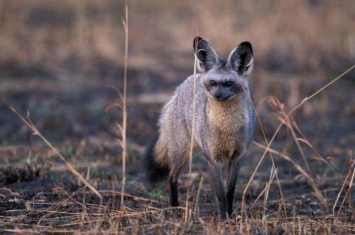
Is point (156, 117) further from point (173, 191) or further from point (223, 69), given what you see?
point (223, 69)

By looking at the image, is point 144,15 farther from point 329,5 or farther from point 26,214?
point 26,214

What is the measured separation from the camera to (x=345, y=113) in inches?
528

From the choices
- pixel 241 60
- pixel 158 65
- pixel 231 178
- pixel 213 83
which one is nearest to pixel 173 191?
pixel 231 178

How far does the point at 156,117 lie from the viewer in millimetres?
13031

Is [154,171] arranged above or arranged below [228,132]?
below

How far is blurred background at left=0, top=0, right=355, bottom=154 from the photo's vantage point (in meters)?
12.7

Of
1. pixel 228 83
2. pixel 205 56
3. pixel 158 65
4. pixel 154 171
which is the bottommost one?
pixel 154 171

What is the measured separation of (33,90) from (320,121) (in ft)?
17.9

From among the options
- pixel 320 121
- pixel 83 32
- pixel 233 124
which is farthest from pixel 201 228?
pixel 83 32

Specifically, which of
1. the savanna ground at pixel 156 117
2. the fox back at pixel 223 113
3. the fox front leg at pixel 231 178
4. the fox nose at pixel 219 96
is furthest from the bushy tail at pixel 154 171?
the fox nose at pixel 219 96

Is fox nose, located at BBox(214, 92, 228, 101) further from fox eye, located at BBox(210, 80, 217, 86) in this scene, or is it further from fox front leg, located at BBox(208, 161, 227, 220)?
fox front leg, located at BBox(208, 161, 227, 220)

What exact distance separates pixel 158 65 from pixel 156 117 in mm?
3869

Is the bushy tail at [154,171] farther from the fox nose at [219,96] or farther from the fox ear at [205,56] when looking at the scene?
the fox nose at [219,96]

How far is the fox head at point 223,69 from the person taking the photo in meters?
6.88
